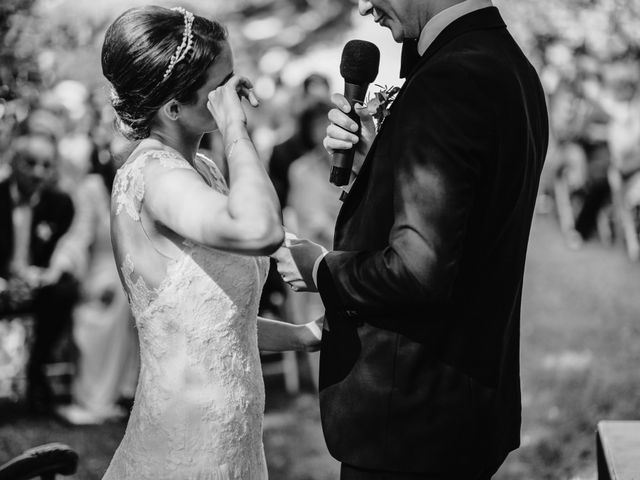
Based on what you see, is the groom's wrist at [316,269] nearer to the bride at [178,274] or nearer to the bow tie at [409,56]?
the bride at [178,274]

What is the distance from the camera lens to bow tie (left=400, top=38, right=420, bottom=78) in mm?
2426

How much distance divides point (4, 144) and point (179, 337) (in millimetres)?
4744

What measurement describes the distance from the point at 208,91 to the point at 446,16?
2.24ft

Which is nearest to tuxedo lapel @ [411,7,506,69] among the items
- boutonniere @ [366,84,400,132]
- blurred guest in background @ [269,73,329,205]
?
boutonniere @ [366,84,400,132]

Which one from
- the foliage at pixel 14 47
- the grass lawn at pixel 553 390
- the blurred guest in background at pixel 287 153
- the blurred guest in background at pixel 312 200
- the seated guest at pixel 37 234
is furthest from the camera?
the blurred guest in background at pixel 287 153

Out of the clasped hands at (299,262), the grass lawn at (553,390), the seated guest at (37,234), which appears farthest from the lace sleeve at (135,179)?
the seated guest at (37,234)

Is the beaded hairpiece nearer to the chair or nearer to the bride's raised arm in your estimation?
the bride's raised arm

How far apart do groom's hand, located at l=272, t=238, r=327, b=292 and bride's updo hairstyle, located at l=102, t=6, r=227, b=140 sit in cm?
51

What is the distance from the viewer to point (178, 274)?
244cm

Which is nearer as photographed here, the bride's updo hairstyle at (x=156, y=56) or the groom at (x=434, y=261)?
the groom at (x=434, y=261)

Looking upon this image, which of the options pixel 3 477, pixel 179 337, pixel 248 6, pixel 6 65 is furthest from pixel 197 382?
pixel 248 6

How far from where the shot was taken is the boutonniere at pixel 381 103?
99.2 inches

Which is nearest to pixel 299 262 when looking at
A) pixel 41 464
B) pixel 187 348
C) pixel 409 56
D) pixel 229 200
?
pixel 229 200

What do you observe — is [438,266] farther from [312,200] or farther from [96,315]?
[312,200]
